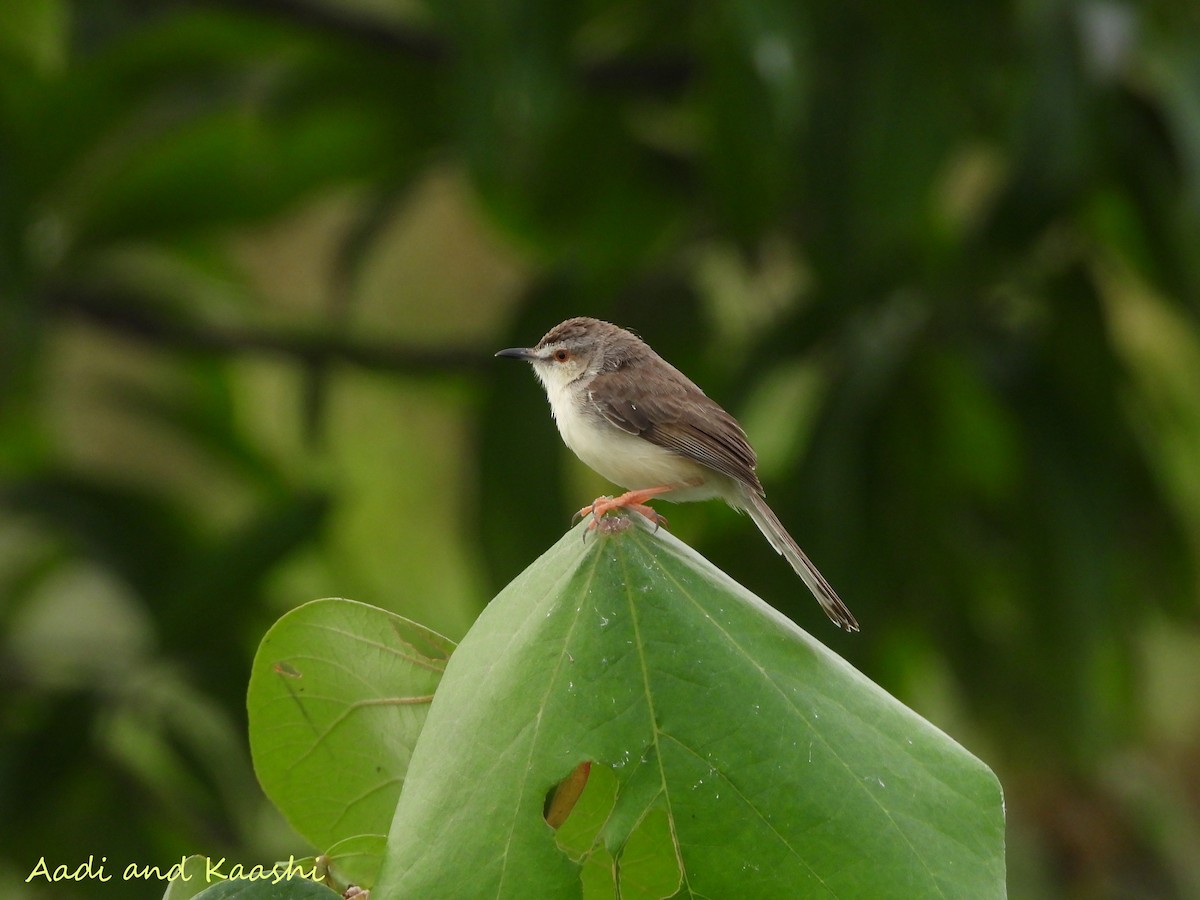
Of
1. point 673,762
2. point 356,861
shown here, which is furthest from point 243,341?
point 673,762

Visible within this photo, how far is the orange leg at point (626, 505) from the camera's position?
195 centimetres

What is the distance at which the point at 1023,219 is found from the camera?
493 cm

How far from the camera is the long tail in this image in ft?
7.25

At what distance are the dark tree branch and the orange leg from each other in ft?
9.80

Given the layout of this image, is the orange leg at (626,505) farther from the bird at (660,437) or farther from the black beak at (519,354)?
the black beak at (519,354)

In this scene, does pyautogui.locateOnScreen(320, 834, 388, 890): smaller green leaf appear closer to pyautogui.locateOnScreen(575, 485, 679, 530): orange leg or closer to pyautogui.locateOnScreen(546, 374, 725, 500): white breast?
pyautogui.locateOnScreen(575, 485, 679, 530): orange leg

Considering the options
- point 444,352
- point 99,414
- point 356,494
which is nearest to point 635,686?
point 444,352

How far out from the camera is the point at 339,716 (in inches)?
80.4

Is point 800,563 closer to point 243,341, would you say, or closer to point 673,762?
point 673,762

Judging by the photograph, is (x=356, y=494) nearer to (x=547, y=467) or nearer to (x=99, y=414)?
(x=547, y=467)

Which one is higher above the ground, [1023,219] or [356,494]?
[1023,219]

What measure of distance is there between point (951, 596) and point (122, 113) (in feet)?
12.8

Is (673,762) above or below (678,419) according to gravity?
below

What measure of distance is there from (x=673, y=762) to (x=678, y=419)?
1183 millimetres
